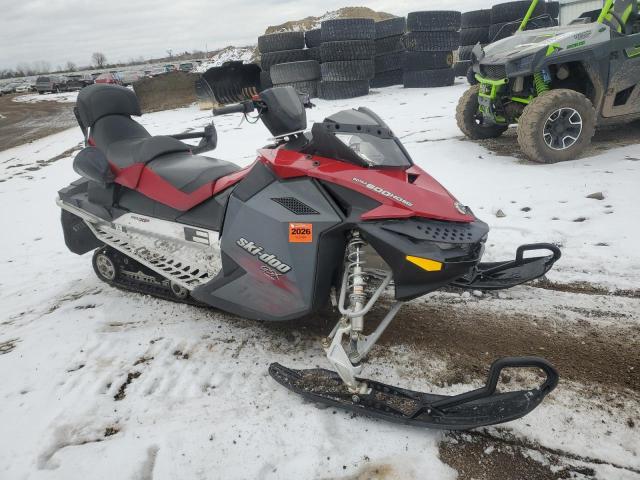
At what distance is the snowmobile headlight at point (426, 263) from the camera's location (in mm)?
2044

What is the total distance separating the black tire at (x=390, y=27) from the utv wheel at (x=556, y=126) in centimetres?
977

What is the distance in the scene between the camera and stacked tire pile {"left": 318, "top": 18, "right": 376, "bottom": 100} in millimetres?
12172

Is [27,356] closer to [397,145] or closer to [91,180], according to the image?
[91,180]

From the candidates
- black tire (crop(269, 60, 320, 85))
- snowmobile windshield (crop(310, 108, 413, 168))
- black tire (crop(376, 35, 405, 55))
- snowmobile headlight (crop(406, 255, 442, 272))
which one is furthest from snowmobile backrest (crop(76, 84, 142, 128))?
black tire (crop(376, 35, 405, 55))

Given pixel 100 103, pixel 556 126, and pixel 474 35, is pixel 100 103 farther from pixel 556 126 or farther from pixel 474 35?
pixel 474 35

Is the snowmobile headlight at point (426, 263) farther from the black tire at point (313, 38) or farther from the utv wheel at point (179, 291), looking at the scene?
the black tire at point (313, 38)

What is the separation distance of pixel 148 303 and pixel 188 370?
3.23ft

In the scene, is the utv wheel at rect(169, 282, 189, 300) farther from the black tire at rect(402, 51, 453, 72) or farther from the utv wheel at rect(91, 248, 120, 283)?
the black tire at rect(402, 51, 453, 72)

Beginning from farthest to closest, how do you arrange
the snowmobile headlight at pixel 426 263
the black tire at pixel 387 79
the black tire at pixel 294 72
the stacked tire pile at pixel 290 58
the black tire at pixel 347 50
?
1. the black tire at pixel 387 79
2. the stacked tire pile at pixel 290 58
3. the black tire at pixel 294 72
4. the black tire at pixel 347 50
5. the snowmobile headlight at pixel 426 263

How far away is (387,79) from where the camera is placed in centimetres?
1430

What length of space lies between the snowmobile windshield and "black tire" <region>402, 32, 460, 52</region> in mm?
→ 11442

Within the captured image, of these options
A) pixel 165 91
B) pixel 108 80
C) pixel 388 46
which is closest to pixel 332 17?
pixel 108 80

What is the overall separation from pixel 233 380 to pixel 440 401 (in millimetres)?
1108

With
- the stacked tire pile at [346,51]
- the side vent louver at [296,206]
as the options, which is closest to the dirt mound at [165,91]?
the stacked tire pile at [346,51]
